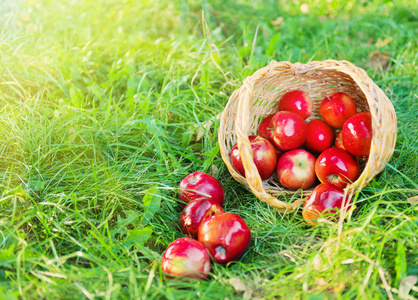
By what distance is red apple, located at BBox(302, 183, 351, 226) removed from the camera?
178 cm

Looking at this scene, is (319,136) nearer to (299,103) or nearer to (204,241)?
(299,103)

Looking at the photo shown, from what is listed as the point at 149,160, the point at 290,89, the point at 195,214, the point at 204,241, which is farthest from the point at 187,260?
the point at 290,89

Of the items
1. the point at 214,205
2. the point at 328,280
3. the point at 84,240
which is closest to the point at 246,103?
the point at 214,205

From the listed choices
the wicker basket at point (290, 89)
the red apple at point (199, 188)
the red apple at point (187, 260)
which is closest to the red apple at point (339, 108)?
the wicker basket at point (290, 89)

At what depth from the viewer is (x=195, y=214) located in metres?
1.80

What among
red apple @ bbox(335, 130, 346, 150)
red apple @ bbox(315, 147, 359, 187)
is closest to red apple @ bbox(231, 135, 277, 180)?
red apple @ bbox(315, 147, 359, 187)

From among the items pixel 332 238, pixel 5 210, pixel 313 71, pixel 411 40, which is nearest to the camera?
pixel 332 238

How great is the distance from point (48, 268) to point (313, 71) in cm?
179

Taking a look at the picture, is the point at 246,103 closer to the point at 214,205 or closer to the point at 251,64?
the point at 214,205

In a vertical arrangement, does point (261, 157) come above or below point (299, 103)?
below

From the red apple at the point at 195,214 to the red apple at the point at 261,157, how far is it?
349 millimetres

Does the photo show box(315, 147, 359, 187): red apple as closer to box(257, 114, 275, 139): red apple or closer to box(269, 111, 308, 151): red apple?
box(269, 111, 308, 151): red apple

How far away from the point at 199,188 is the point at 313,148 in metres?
0.81

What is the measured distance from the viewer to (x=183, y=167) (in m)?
2.32
